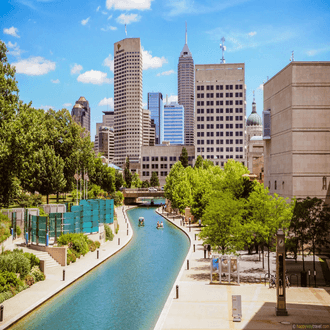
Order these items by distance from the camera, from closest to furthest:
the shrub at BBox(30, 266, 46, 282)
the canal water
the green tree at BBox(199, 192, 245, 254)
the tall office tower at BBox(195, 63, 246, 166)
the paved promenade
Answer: the paved promenade → the canal water → the shrub at BBox(30, 266, 46, 282) → the green tree at BBox(199, 192, 245, 254) → the tall office tower at BBox(195, 63, 246, 166)

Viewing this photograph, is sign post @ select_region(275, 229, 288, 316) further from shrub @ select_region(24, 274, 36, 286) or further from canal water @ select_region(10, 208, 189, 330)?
shrub @ select_region(24, 274, 36, 286)

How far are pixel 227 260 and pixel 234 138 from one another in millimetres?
133671

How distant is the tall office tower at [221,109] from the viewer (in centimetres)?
15725

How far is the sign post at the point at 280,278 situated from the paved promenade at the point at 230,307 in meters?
0.43

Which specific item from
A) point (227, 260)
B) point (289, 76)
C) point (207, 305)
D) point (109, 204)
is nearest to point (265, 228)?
point (227, 260)

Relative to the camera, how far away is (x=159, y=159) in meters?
188

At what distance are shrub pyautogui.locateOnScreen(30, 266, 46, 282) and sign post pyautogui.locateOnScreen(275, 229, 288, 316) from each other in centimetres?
1809

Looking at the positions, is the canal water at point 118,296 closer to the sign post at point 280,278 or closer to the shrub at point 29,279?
the shrub at point 29,279

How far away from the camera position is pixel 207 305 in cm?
2356

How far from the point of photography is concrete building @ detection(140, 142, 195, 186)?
612 feet

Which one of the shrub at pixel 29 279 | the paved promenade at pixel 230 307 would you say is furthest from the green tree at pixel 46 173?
the paved promenade at pixel 230 307

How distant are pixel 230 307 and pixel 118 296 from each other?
894 cm

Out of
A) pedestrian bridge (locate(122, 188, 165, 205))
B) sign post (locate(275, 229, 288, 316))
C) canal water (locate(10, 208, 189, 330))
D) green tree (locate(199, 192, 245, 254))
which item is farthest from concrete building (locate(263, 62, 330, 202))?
pedestrian bridge (locate(122, 188, 165, 205))

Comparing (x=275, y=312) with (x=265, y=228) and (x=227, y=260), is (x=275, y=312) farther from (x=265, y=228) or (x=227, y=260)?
(x=265, y=228)
